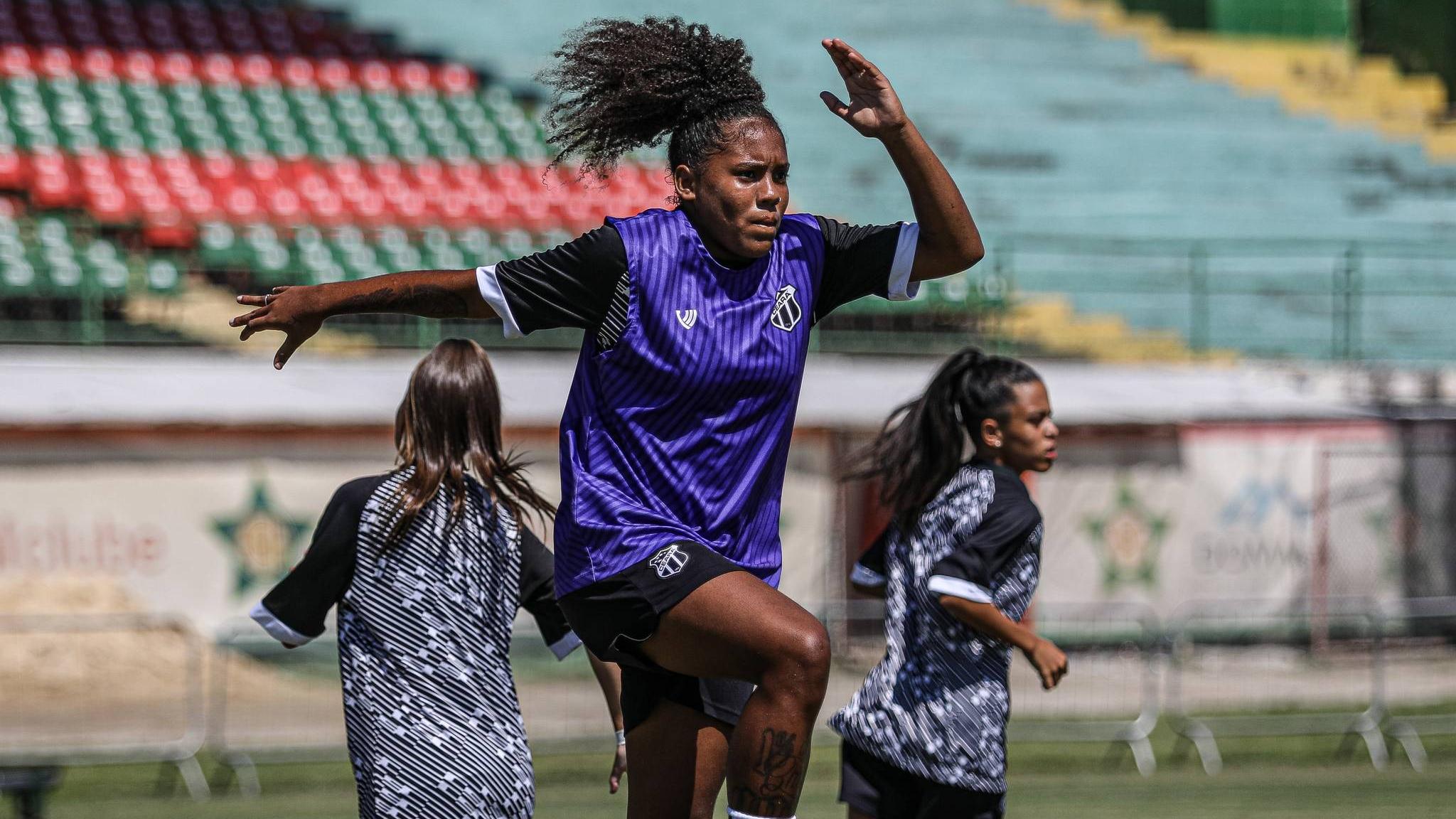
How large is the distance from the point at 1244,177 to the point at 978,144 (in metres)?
3.34

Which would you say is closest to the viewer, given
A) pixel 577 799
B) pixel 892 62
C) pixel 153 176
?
pixel 577 799

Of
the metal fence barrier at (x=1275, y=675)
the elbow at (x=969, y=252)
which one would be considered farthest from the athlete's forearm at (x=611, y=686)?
the metal fence barrier at (x=1275, y=675)

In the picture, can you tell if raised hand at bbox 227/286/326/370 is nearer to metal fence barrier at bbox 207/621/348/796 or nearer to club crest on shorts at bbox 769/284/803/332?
club crest on shorts at bbox 769/284/803/332

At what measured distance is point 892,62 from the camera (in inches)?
968

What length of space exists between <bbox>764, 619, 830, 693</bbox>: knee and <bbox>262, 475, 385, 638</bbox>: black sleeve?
121cm

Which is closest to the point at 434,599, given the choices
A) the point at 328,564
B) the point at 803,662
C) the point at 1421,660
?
the point at 328,564

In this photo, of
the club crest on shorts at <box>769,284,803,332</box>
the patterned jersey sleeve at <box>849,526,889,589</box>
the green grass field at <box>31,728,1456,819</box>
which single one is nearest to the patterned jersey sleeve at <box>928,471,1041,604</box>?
the patterned jersey sleeve at <box>849,526,889,589</box>

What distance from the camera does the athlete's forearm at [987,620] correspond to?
474 centimetres

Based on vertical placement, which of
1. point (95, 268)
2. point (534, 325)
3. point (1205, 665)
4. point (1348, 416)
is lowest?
point (1205, 665)

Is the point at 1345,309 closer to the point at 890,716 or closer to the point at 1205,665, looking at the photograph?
the point at 1205,665

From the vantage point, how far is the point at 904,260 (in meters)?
4.09

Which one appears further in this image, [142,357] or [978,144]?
[978,144]

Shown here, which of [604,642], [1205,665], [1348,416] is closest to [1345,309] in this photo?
[1348,416]

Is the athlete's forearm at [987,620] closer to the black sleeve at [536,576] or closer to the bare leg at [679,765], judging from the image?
the bare leg at [679,765]
